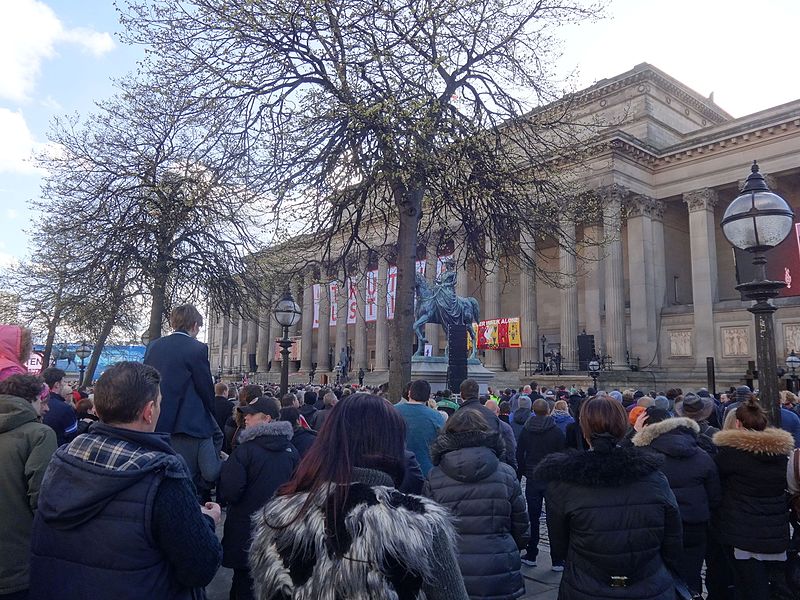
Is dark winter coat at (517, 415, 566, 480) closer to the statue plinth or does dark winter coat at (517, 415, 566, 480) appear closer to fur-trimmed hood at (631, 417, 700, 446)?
fur-trimmed hood at (631, 417, 700, 446)

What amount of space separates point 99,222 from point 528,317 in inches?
1037

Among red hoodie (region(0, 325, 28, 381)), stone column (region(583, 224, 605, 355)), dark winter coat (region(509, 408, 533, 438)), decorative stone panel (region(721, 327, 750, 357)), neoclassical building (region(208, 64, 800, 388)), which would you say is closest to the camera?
red hoodie (region(0, 325, 28, 381))

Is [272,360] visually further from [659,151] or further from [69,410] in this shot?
[69,410]

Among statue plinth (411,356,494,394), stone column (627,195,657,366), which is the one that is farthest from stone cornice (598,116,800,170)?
statue plinth (411,356,494,394)

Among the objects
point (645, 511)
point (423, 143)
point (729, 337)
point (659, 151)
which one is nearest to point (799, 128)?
point (659, 151)

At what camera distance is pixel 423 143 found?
9781 mm

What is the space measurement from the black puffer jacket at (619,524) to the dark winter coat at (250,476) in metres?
2.26

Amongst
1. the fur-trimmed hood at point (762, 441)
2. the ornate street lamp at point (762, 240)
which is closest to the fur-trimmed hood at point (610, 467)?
the fur-trimmed hood at point (762, 441)

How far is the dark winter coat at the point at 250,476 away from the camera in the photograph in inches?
178

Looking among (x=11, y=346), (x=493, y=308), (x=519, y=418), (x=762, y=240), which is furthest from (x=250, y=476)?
(x=493, y=308)

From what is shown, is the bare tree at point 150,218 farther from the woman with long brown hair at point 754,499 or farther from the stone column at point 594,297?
the stone column at point 594,297

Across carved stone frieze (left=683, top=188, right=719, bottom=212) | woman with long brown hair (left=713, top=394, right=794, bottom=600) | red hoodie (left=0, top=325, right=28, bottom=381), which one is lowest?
woman with long brown hair (left=713, top=394, right=794, bottom=600)

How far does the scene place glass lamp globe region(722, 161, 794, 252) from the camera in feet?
19.6

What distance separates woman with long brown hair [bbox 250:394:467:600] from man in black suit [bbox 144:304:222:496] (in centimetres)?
241
